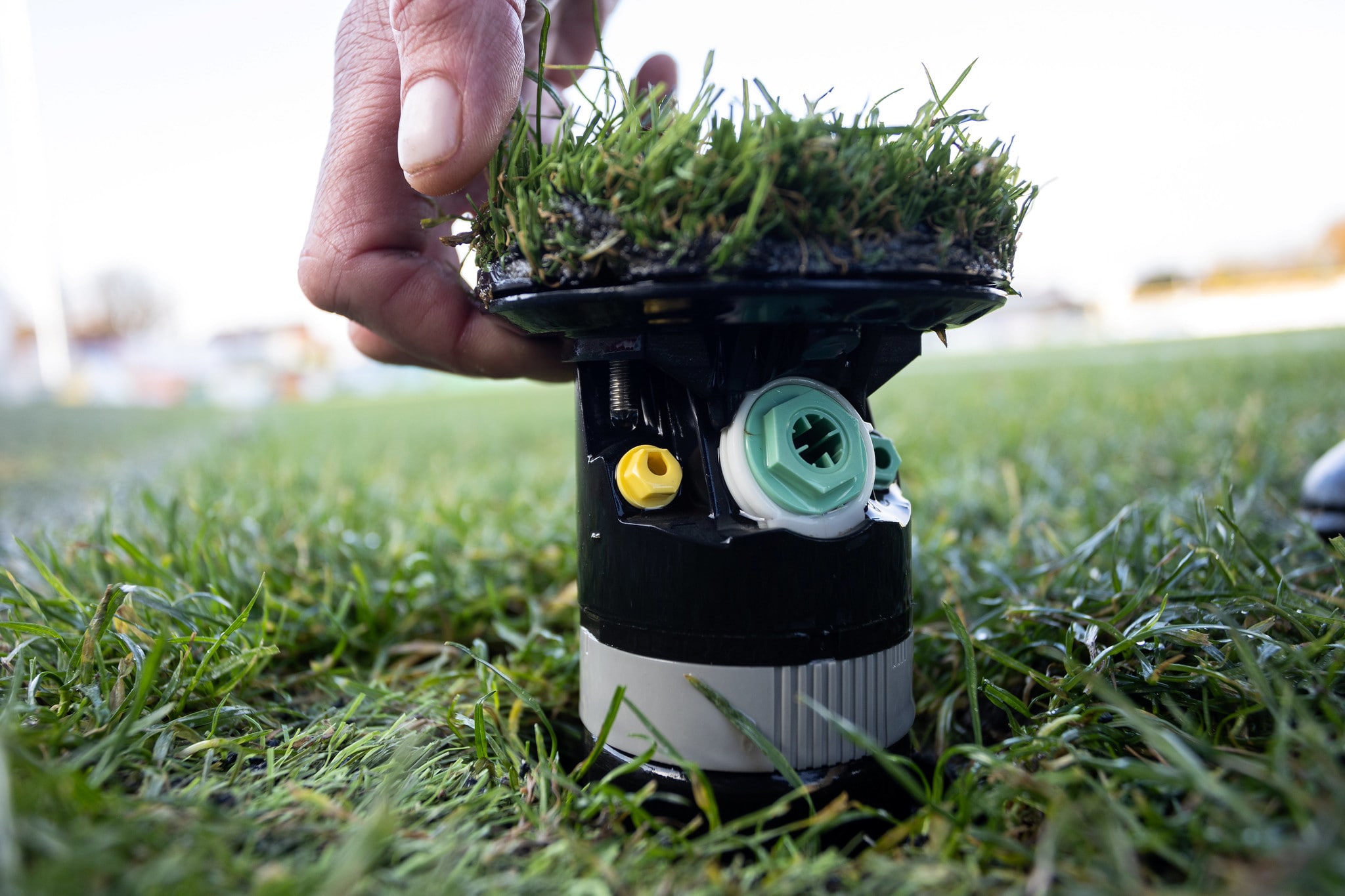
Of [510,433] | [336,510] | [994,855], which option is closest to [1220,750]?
[994,855]

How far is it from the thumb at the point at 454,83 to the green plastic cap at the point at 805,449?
473mm

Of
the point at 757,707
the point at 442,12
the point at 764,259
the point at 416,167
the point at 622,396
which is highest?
the point at 442,12

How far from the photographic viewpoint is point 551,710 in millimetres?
1270

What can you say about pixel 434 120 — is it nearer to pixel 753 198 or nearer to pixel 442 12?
pixel 442 12

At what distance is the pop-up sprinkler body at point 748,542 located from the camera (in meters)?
0.94

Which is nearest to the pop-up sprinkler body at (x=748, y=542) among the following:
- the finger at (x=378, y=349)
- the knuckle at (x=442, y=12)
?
the knuckle at (x=442, y=12)

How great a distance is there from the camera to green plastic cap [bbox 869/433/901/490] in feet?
3.61

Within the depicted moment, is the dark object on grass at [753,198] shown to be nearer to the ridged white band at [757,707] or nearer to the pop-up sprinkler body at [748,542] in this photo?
the pop-up sprinkler body at [748,542]

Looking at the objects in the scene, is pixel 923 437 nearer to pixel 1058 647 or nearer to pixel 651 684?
pixel 1058 647

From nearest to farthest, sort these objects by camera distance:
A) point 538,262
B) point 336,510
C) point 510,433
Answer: point 538,262 → point 336,510 → point 510,433

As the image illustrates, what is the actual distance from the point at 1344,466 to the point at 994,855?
1.13 meters

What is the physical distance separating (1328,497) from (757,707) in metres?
1.16

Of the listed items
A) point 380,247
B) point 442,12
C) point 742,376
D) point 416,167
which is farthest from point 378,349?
point 742,376

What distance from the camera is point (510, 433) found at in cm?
474
